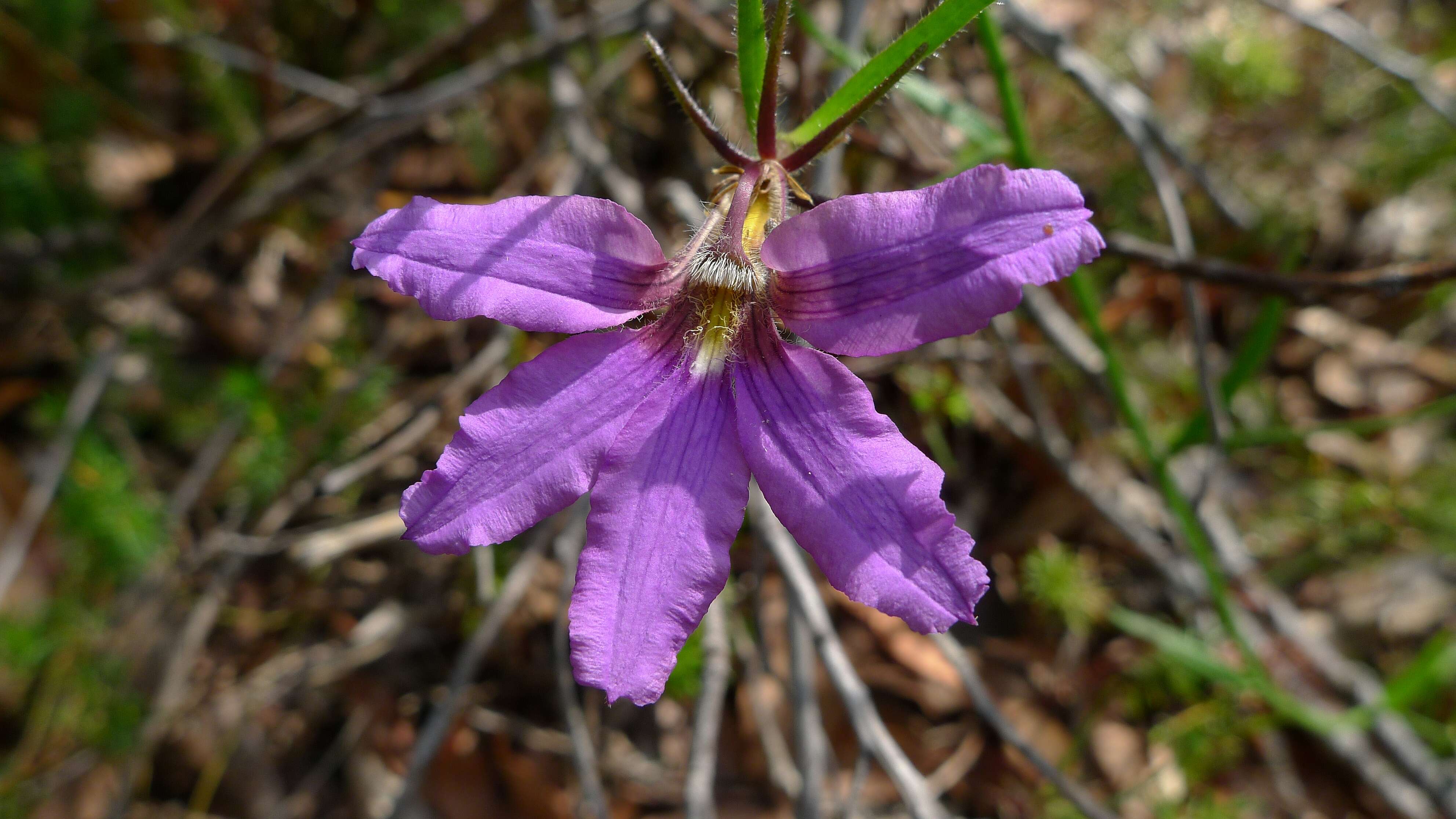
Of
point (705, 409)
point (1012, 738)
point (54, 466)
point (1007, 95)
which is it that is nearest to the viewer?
point (705, 409)

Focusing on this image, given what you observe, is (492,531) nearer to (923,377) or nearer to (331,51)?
(923,377)

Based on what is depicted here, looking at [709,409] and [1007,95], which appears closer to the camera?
[709,409]

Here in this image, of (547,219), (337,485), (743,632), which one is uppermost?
(547,219)

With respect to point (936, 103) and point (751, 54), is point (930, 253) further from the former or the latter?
point (936, 103)

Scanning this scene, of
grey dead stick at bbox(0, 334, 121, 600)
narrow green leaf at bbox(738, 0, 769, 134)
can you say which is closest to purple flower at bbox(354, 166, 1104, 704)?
narrow green leaf at bbox(738, 0, 769, 134)

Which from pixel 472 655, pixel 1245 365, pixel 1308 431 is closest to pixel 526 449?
pixel 472 655

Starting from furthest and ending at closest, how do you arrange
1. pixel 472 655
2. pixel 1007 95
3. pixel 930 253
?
1. pixel 472 655
2. pixel 1007 95
3. pixel 930 253

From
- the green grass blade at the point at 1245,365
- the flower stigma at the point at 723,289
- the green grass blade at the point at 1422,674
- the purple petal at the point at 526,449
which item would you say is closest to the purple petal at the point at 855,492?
the flower stigma at the point at 723,289

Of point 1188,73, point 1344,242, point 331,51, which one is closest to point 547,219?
point 331,51
